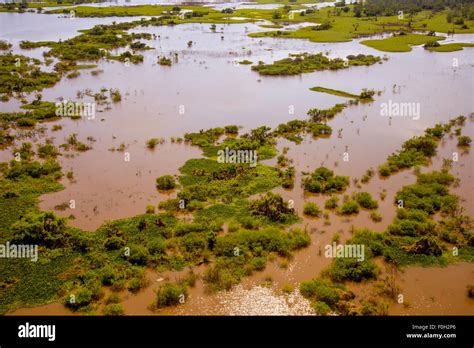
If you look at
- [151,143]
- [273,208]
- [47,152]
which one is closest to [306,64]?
[151,143]

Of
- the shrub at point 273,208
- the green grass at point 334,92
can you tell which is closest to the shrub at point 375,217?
the shrub at point 273,208

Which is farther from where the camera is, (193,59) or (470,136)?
(193,59)

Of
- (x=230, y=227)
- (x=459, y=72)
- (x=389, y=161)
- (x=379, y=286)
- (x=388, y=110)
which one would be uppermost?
(x=459, y=72)

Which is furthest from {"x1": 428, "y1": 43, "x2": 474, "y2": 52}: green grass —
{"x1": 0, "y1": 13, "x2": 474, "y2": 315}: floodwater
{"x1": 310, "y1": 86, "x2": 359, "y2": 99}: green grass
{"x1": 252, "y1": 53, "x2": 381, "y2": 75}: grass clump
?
{"x1": 310, "y1": 86, "x2": 359, "y2": 99}: green grass

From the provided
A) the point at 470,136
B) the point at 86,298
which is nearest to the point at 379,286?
the point at 86,298

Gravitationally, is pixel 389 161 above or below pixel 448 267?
above
